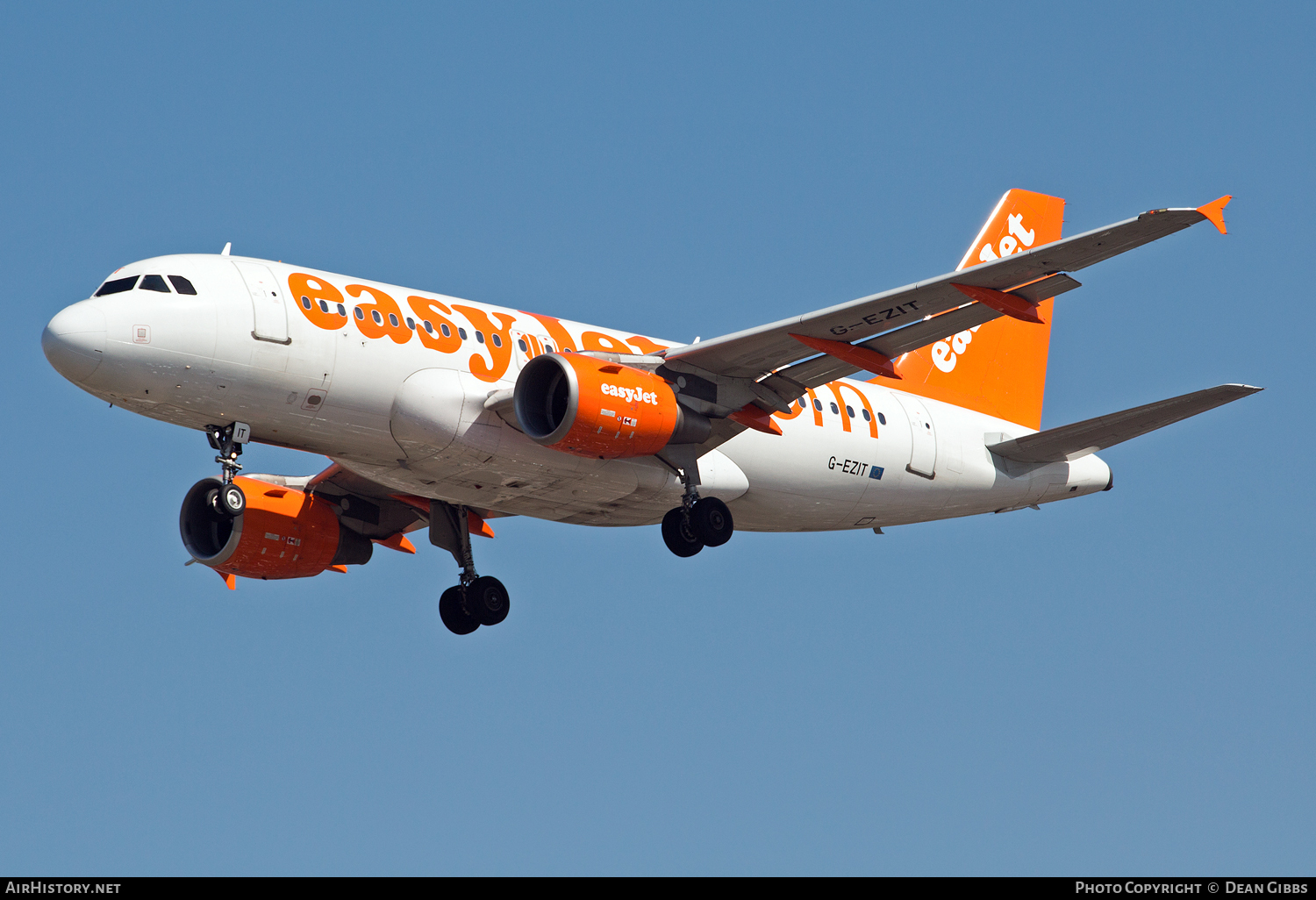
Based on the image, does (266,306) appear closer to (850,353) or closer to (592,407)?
(592,407)

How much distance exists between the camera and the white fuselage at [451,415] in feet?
94.7

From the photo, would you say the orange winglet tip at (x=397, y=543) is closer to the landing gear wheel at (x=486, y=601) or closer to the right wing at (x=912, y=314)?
the landing gear wheel at (x=486, y=601)

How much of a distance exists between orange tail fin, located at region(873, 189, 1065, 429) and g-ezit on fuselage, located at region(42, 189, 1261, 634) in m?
0.11

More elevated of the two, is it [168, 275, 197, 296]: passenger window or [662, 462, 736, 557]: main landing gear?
[168, 275, 197, 296]: passenger window

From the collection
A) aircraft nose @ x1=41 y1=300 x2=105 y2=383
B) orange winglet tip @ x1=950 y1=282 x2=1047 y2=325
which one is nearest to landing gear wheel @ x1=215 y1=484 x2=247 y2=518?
aircraft nose @ x1=41 y1=300 x2=105 y2=383

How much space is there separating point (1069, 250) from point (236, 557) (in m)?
18.3

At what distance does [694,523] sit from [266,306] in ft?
30.1

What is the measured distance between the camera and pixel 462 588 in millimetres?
37250

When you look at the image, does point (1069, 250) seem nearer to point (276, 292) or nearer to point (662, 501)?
point (662, 501)

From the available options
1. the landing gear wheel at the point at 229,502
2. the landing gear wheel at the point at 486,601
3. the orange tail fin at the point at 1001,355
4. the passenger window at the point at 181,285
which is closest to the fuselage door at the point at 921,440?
the orange tail fin at the point at 1001,355

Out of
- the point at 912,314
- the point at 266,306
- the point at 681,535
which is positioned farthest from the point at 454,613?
the point at 912,314

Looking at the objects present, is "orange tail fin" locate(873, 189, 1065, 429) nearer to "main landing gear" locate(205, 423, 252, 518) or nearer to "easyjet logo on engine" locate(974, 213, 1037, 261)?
"easyjet logo on engine" locate(974, 213, 1037, 261)

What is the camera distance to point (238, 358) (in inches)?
1148

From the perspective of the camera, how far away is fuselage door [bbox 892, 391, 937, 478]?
3716 cm
